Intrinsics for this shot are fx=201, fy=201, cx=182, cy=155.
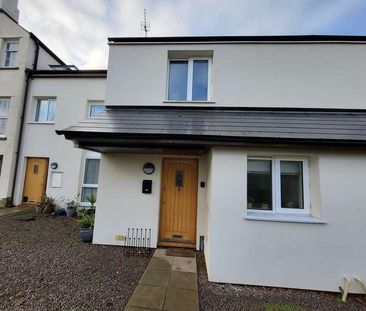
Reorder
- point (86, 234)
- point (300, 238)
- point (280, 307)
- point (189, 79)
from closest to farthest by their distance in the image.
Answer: point (280, 307) < point (300, 238) < point (86, 234) < point (189, 79)

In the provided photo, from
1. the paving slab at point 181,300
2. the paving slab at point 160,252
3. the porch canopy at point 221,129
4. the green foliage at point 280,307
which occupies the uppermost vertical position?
the porch canopy at point 221,129

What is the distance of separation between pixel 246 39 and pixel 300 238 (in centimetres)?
612

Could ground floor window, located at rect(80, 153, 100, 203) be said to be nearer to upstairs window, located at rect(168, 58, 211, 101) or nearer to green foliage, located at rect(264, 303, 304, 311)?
upstairs window, located at rect(168, 58, 211, 101)

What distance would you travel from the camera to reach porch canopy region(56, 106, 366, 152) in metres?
4.54

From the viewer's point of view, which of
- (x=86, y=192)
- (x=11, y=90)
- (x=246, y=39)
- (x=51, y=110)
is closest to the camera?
(x=246, y=39)

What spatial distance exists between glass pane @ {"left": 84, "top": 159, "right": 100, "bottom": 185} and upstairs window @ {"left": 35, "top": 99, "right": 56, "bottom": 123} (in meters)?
3.16

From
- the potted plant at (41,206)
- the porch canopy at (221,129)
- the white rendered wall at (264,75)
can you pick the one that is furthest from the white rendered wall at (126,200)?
the potted plant at (41,206)

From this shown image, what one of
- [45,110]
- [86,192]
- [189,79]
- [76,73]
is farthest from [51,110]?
[189,79]

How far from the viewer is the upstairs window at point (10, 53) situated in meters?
11.3

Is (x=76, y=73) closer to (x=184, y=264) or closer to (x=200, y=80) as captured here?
(x=200, y=80)

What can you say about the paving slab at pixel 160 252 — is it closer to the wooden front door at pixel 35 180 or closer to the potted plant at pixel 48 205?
the potted plant at pixel 48 205

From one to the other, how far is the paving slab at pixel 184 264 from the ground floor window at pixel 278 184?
207 cm

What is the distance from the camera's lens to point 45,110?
435 inches

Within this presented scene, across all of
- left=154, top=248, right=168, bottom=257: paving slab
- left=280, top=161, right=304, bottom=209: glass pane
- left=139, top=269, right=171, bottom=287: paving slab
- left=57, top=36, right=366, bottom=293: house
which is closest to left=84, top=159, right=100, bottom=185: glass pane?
left=57, top=36, right=366, bottom=293: house
